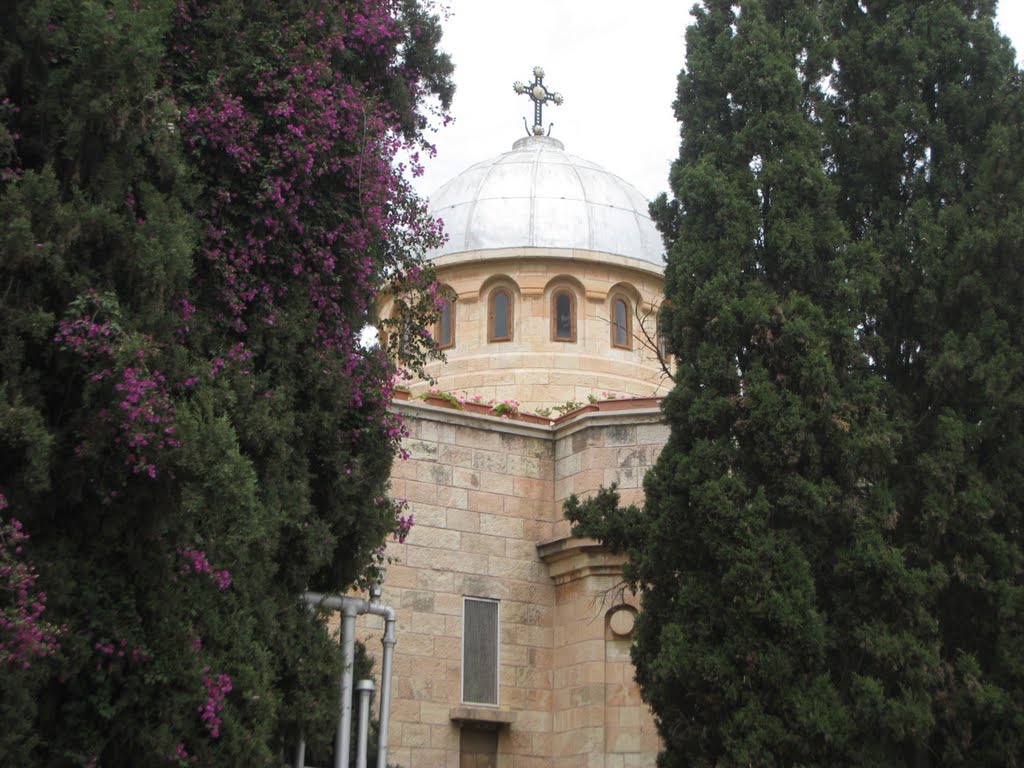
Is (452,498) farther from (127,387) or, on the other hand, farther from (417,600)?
(127,387)

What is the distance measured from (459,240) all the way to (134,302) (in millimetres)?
14251

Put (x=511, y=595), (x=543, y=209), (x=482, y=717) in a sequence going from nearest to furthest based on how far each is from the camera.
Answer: (x=482, y=717)
(x=511, y=595)
(x=543, y=209)

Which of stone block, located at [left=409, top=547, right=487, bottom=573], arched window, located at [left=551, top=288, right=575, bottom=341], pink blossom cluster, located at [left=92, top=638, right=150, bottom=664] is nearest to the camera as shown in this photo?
pink blossom cluster, located at [left=92, top=638, right=150, bottom=664]

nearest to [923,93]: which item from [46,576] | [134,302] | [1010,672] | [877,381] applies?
[877,381]

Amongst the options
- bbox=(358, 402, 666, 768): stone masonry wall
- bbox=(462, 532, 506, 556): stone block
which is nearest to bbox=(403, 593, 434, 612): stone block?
bbox=(358, 402, 666, 768): stone masonry wall

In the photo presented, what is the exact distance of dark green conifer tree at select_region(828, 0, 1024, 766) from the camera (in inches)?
460

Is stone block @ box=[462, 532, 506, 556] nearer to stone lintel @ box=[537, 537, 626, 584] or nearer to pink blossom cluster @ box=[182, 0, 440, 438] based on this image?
stone lintel @ box=[537, 537, 626, 584]

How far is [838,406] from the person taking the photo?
11891mm

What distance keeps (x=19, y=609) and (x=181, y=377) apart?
5.13 ft

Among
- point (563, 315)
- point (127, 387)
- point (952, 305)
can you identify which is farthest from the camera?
point (563, 315)

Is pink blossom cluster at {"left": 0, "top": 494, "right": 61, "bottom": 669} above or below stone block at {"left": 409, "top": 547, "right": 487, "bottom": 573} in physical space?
below

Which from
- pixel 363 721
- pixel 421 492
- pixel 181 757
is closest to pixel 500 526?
pixel 421 492

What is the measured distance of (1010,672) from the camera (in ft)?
37.9

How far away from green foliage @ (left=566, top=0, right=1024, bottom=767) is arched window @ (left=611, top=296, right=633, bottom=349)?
7.85 meters
